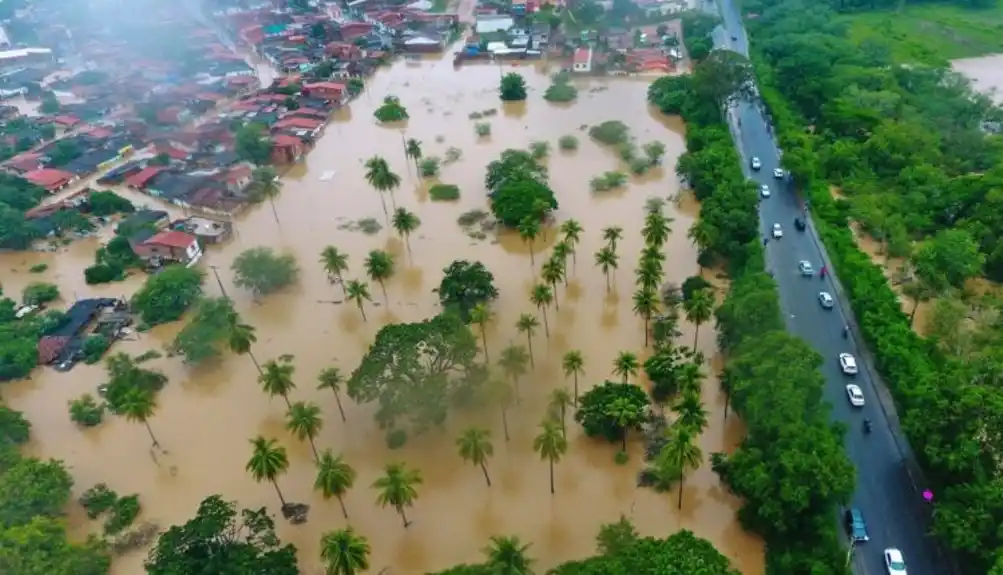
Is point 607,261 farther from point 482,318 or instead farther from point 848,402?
point 848,402

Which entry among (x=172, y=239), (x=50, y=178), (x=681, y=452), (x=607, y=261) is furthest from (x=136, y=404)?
(x=50, y=178)

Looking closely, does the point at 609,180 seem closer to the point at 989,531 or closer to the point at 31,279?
the point at 989,531

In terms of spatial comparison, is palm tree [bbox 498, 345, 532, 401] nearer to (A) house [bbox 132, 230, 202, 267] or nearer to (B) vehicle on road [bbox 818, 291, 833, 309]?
(B) vehicle on road [bbox 818, 291, 833, 309]

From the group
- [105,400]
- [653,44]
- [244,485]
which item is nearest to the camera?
[244,485]

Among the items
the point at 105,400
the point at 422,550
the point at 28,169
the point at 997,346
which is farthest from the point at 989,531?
the point at 28,169

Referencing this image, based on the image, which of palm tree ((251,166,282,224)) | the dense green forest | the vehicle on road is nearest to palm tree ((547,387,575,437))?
the dense green forest

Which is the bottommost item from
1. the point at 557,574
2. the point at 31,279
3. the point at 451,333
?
the point at 31,279

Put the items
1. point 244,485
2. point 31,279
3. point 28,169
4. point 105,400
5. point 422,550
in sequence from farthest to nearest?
point 28,169 → point 31,279 → point 105,400 → point 244,485 → point 422,550
